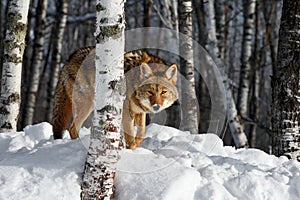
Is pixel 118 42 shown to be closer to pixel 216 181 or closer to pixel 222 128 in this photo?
pixel 216 181

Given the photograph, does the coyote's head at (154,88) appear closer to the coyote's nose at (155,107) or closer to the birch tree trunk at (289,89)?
the coyote's nose at (155,107)

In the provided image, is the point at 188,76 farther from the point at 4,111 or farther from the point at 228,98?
the point at 4,111

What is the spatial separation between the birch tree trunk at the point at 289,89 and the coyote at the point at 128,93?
1367 mm

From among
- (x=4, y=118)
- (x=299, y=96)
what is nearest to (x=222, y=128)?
(x=299, y=96)

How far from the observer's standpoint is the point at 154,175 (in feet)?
12.7

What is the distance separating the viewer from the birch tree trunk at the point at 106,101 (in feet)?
11.9

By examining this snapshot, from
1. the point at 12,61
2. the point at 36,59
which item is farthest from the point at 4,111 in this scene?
the point at 36,59

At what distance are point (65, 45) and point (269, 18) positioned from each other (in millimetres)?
13965

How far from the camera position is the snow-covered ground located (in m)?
3.68

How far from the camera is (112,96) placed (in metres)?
3.67

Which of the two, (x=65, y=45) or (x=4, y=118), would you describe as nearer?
(x=4, y=118)

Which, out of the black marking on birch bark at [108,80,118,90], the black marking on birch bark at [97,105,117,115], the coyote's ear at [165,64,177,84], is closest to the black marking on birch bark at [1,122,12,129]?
the coyote's ear at [165,64,177,84]

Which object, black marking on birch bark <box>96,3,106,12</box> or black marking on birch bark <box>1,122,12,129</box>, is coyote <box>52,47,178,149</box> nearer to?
black marking on birch bark <box>1,122,12,129</box>

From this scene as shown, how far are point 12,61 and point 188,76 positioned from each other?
2.82 metres
